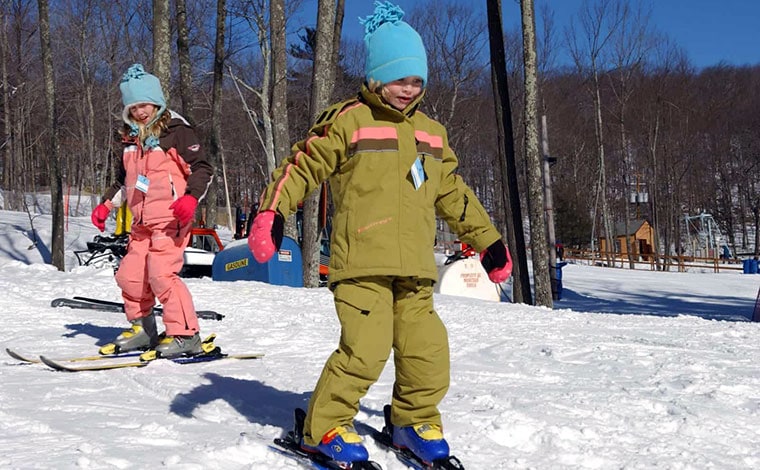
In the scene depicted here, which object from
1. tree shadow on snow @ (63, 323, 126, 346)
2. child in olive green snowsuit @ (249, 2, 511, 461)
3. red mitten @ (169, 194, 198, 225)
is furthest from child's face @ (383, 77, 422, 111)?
tree shadow on snow @ (63, 323, 126, 346)

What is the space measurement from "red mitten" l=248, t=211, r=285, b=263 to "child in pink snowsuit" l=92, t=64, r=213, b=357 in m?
2.03

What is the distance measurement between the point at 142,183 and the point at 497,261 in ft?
8.11

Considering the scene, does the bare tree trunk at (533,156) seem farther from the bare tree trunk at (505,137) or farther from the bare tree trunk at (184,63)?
the bare tree trunk at (184,63)

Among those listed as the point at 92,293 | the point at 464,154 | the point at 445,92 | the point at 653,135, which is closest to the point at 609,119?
the point at 653,135

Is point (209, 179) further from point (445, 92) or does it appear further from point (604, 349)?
point (445, 92)

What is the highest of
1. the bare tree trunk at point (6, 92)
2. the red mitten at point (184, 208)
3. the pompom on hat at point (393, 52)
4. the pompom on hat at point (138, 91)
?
the bare tree trunk at point (6, 92)

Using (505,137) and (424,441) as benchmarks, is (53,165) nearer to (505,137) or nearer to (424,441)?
(505,137)

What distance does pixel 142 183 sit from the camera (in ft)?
15.5

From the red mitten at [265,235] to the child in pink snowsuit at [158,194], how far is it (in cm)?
203

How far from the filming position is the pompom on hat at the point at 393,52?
9.76ft

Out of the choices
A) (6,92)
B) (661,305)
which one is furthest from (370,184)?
(6,92)

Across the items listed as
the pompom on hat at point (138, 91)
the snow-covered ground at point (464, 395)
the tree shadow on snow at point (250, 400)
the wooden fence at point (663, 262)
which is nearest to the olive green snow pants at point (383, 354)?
the snow-covered ground at point (464, 395)

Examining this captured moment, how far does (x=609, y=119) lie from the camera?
2095 inches

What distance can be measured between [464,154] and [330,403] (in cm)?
4223
